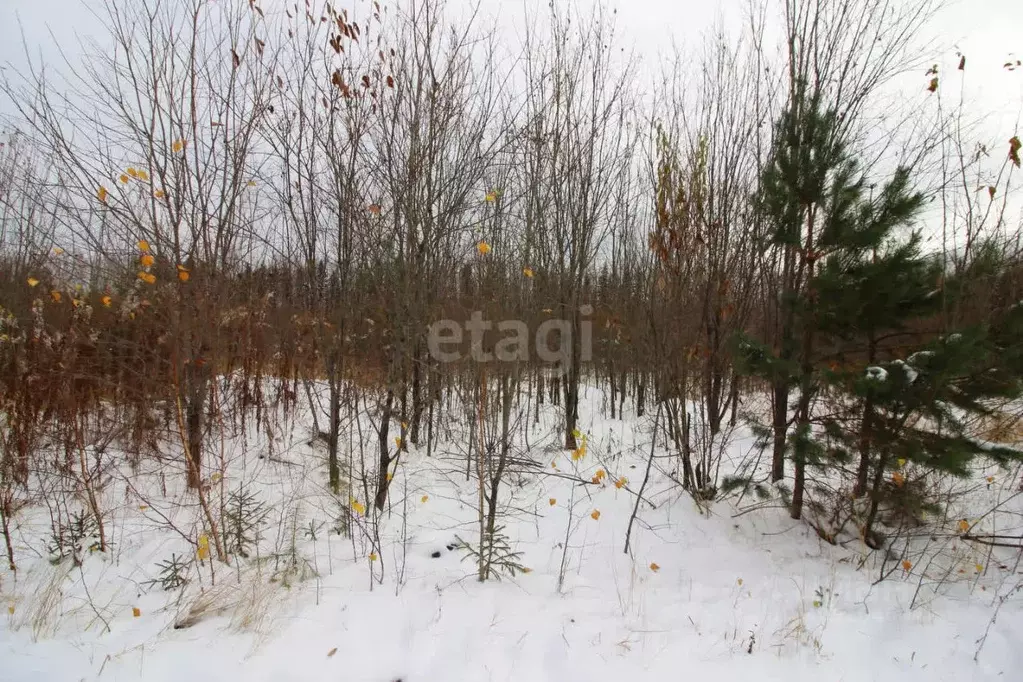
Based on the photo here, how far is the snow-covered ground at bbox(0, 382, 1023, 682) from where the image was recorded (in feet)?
7.71

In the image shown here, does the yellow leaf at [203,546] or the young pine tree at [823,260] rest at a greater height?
the young pine tree at [823,260]

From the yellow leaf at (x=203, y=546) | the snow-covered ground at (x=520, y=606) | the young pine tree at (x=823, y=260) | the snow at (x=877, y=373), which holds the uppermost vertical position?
the young pine tree at (x=823, y=260)

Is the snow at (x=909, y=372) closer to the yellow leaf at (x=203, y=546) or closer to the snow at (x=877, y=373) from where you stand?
the snow at (x=877, y=373)

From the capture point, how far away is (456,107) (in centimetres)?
418

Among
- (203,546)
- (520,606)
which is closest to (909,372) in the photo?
(520,606)

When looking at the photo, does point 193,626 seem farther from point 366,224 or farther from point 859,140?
point 859,140

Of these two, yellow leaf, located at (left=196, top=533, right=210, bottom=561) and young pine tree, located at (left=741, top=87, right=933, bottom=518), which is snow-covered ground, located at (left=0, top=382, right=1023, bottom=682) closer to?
yellow leaf, located at (left=196, top=533, right=210, bottom=561)

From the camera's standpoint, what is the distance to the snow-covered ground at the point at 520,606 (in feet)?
7.71

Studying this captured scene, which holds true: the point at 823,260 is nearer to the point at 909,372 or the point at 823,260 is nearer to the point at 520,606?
the point at 909,372

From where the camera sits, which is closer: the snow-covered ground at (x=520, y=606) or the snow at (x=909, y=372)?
the snow-covered ground at (x=520, y=606)

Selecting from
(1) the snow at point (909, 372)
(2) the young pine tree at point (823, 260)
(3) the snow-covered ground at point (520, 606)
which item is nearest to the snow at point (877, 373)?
(1) the snow at point (909, 372)

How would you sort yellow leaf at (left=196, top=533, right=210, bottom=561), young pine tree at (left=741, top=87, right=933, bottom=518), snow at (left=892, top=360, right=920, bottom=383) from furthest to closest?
young pine tree at (left=741, top=87, right=933, bottom=518), snow at (left=892, top=360, right=920, bottom=383), yellow leaf at (left=196, top=533, right=210, bottom=561)

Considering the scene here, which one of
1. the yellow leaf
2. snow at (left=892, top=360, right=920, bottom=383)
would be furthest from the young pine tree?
the yellow leaf

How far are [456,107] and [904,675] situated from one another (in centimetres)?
462
